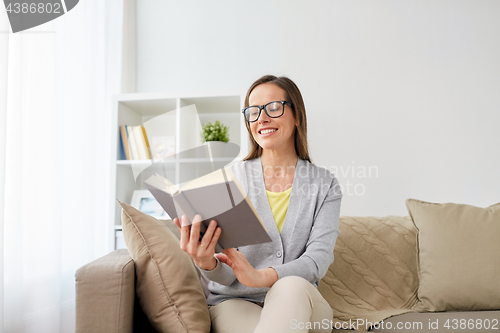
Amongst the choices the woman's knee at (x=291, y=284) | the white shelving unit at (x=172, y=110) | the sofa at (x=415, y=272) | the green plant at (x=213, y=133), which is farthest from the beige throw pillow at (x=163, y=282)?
the green plant at (x=213, y=133)

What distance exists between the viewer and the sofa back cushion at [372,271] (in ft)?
4.75

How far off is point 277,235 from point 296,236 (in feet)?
0.20

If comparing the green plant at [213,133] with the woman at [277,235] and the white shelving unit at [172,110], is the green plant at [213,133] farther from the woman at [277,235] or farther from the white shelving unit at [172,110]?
the woman at [277,235]

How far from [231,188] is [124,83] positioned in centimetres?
187

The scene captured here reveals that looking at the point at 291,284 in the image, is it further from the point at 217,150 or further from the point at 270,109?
the point at 270,109

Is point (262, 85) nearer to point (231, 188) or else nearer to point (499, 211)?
point (231, 188)

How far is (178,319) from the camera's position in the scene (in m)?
0.98

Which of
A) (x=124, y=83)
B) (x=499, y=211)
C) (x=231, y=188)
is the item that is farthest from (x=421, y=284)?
(x=124, y=83)

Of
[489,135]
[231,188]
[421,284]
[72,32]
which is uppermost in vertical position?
[72,32]

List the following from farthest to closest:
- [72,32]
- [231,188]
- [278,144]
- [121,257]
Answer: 1. [72,32]
2. [278,144]
3. [121,257]
4. [231,188]

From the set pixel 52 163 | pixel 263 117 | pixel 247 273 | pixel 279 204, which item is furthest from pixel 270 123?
pixel 52 163

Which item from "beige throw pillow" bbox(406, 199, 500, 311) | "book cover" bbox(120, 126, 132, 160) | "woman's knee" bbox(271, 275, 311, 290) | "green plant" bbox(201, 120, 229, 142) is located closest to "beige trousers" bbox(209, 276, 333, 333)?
"woman's knee" bbox(271, 275, 311, 290)

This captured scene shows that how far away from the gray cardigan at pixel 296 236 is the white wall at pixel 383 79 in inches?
35.6

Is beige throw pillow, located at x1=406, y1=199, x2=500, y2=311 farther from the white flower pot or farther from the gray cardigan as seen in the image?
the white flower pot
